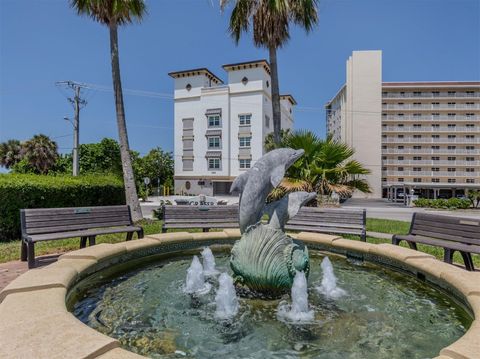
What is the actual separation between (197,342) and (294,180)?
7.41 meters

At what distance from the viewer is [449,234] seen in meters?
6.10

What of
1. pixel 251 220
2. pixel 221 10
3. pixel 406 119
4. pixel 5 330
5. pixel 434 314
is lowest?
pixel 434 314

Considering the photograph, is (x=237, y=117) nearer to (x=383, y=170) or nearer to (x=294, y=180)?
(x=383, y=170)

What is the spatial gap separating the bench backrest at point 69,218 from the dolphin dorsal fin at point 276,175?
470cm

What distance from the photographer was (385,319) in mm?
3654

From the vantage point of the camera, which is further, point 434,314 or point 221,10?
point 221,10

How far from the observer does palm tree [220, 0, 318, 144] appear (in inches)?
499

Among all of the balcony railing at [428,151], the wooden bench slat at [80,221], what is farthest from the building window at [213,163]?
the wooden bench slat at [80,221]

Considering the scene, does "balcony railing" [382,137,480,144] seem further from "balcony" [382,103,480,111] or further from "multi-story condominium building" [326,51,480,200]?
"balcony" [382,103,480,111]

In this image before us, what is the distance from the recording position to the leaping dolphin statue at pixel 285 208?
4457 millimetres

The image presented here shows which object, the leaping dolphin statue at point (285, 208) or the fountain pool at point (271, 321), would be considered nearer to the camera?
the fountain pool at point (271, 321)

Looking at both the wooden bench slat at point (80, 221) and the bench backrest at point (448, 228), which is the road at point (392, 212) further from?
the bench backrest at point (448, 228)

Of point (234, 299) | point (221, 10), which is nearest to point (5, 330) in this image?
point (234, 299)

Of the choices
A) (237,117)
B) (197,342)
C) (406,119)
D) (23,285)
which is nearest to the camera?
(197,342)
